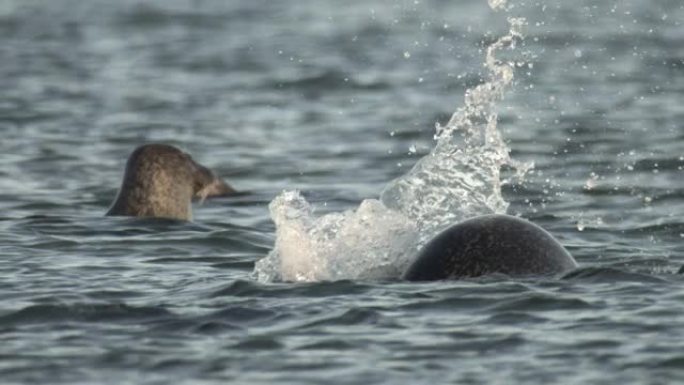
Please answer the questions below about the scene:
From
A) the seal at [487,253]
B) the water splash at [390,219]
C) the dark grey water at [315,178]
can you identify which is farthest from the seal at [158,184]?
the seal at [487,253]

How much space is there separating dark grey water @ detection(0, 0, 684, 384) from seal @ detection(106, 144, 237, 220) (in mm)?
332

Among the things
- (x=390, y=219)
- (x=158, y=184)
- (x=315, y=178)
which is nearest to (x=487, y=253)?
(x=390, y=219)

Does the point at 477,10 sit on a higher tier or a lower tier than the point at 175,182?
higher

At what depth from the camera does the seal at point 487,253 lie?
11.8 m

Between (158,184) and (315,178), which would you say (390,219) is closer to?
(158,184)

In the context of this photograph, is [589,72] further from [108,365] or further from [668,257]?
[108,365]

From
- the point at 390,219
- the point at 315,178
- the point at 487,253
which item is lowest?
the point at 487,253

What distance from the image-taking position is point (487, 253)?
11.8m

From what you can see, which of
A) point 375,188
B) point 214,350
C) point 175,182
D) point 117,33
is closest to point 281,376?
point 214,350

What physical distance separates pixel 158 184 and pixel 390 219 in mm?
3428

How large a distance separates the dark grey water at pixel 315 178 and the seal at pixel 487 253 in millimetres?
143

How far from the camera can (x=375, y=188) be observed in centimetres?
1827

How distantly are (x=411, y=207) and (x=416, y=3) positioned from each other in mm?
22813

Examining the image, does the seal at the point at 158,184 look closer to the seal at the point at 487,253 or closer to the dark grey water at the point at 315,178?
the dark grey water at the point at 315,178
